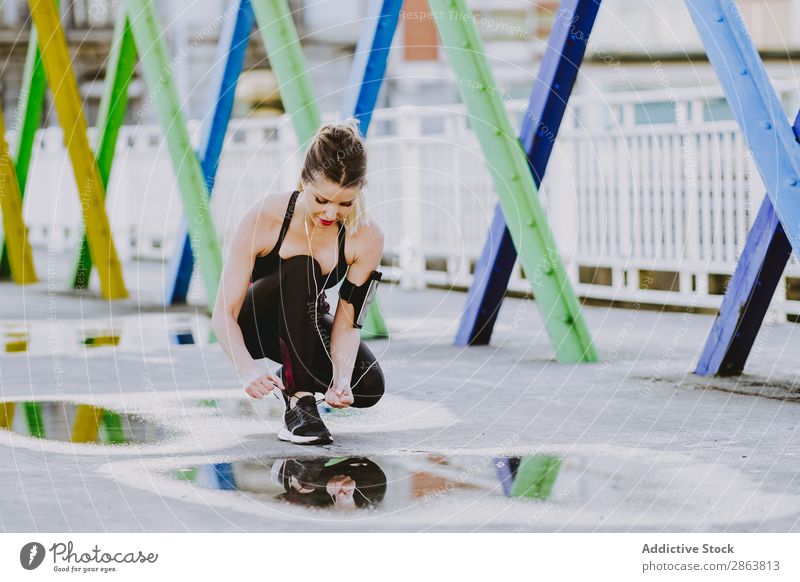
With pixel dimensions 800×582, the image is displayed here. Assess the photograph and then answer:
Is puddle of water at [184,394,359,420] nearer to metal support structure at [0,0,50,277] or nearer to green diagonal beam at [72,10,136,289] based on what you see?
green diagonal beam at [72,10,136,289]

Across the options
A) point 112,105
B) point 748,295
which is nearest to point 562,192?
point 112,105

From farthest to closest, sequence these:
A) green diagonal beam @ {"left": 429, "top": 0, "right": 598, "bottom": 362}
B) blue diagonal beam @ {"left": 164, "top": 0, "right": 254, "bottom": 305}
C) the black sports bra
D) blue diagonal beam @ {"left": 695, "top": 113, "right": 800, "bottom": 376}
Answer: blue diagonal beam @ {"left": 164, "top": 0, "right": 254, "bottom": 305}, green diagonal beam @ {"left": 429, "top": 0, "right": 598, "bottom": 362}, blue diagonal beam @ {"left": 695, "top": 113, "right": 800, "bottom": 376}, the black sports bra

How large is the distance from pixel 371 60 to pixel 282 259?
121 inches

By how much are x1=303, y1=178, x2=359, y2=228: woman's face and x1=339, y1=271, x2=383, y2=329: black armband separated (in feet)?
1.07

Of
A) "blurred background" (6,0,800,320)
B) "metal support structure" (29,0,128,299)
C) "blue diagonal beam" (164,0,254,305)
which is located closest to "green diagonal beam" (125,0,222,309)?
"blurred background" (6,0,800,320)

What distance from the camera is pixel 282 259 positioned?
15.5 ft

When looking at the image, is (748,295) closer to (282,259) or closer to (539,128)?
(539,128)

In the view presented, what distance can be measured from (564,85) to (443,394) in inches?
75.9

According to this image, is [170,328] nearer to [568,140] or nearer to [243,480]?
[568,140]

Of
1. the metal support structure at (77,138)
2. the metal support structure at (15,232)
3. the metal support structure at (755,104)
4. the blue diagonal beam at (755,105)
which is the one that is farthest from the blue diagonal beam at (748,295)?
the metal support structure at (15,232)

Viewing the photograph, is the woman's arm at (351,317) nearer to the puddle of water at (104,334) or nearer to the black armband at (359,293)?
the black armband at (359,293)

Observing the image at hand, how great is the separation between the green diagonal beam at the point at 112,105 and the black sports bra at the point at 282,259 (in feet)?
18.3

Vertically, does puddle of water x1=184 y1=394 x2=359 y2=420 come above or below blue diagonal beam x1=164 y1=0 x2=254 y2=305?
below

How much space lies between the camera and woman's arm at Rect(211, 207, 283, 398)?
450 cm
